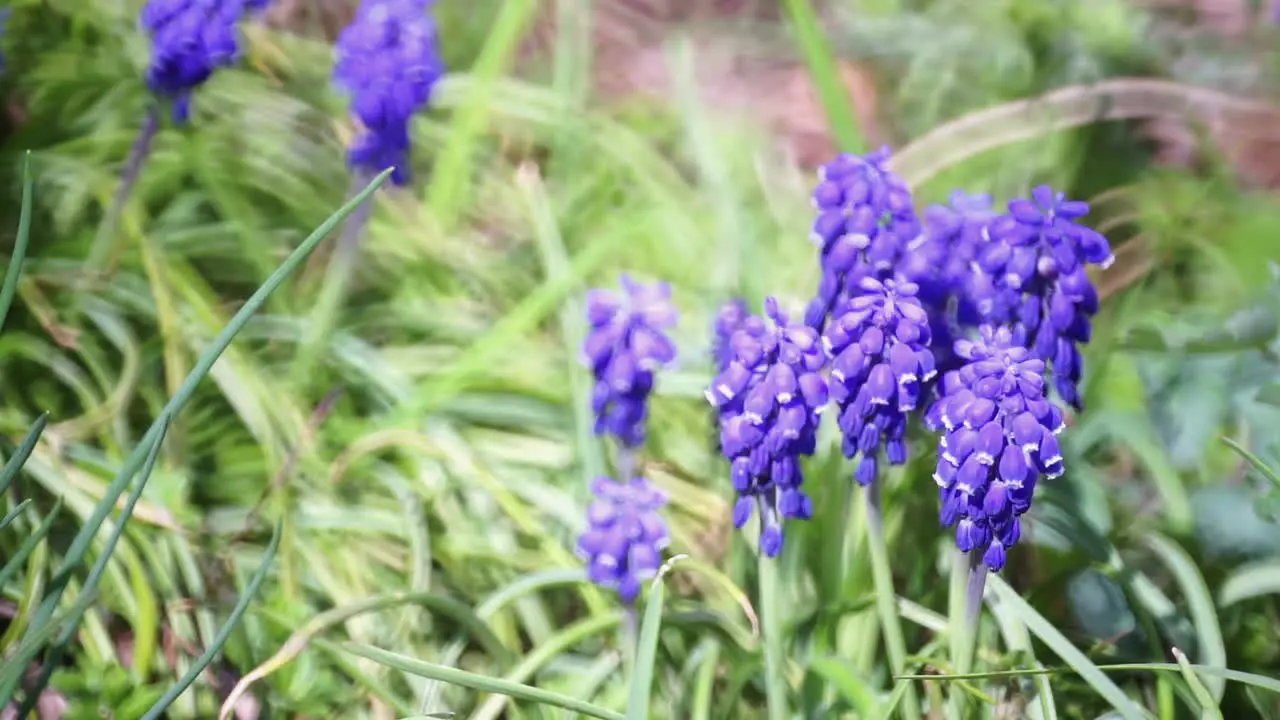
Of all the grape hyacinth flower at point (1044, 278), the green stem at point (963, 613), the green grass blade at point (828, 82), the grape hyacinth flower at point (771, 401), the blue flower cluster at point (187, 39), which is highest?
the green grass blade at point (828, 82)

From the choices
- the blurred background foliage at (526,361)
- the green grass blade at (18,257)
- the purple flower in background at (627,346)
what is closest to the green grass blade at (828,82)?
the blurred background foliage at (526,361)

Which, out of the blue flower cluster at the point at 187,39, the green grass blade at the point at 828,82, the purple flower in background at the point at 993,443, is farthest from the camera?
the green grass blade at the point at 828,82

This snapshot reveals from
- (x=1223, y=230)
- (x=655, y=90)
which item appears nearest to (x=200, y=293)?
(x=655, y=90)

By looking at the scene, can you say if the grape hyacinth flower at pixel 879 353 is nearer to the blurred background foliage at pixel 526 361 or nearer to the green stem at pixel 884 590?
the green stem at pixel 884 590

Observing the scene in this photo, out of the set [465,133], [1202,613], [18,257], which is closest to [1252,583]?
[1202,613]

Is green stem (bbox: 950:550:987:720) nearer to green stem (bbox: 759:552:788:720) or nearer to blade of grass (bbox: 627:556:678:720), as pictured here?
green stem (bbox: 759:552:788:720)

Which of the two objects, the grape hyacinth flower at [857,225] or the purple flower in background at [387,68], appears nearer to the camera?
the grape hyacinth flower at [857,225]

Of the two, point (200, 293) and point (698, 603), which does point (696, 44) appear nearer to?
point (200, 293)

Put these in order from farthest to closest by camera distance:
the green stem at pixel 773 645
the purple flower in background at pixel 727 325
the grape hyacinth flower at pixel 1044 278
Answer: the purple flower in background at pixel 727 325 < the green stem at pixel 773 645 < the grape hyacinth flower at pixel 1044 278
